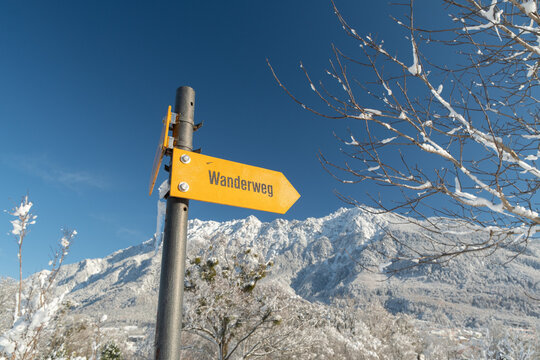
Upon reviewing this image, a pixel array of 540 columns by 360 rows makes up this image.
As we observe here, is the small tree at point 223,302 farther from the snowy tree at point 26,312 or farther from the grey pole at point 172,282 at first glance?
the grey pole at point 172,282

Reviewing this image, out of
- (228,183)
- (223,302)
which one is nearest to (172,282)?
(228,183)

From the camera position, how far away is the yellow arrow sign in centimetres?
181

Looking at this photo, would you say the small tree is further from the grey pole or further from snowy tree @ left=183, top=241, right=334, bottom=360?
the grey pole

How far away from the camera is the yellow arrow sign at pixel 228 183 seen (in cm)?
181

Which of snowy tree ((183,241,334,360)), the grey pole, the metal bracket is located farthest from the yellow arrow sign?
snowy tree ((183,241,334,360))

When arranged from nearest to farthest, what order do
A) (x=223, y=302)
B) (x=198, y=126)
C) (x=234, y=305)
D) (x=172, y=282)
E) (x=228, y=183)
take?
1. (x=172, y=282)
2. (x=228, y=183)
3. (x=198, y=126)
4. (x=223, y=302)
5. (x=234, y=305)

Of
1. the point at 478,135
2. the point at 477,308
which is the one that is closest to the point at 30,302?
the point at 478,135

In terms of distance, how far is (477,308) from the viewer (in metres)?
130

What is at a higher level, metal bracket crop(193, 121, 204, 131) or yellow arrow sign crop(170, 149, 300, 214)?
metal bracket crop(193, 121, 204, 131)

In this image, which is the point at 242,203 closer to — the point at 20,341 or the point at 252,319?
the point at 20,341

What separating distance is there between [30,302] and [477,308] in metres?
164

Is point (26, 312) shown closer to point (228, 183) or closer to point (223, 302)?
point (228, 183)

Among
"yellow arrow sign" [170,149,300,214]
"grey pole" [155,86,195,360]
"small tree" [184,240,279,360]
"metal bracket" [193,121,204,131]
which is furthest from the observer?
"small tree" [184,240,279,360]

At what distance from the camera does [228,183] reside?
1.98m
